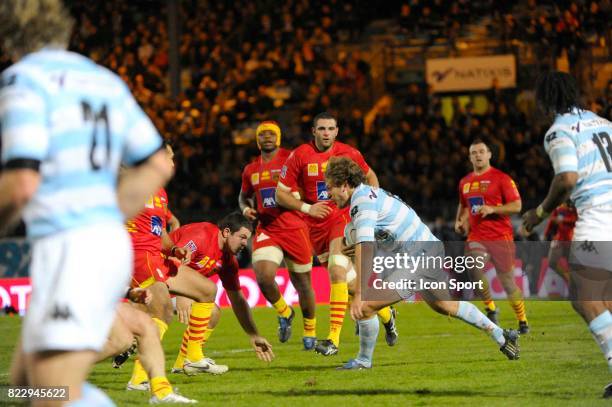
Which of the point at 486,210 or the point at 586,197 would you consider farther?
the point at 486,210

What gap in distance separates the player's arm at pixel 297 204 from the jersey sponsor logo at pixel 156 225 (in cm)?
225

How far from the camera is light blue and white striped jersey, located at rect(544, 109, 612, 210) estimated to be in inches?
277

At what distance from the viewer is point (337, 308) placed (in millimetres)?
11211

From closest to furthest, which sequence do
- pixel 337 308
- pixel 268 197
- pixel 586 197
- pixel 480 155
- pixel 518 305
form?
1. pixel 586 197
2. pixel 337 308
3. pixel 268 197
4. pixel 518 305
5. pixel 480 155

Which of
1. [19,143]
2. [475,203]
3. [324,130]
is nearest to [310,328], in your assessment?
[324,130]

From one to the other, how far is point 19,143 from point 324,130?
28.2 feet

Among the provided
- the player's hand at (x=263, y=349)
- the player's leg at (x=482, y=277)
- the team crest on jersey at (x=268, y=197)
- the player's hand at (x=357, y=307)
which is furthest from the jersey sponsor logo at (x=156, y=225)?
the player's leg at (x=482, y=277)

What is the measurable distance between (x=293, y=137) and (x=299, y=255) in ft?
35.7

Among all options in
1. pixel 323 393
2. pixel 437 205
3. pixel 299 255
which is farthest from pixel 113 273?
pixel 437 205

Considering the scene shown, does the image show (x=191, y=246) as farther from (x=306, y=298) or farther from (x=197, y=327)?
(x=306, y=298)

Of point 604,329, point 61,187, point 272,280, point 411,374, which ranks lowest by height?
point 272,280

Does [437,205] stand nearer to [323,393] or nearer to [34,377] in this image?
[323,393]

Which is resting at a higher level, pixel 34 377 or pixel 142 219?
pixel 34 377

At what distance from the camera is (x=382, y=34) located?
88.6 feet
